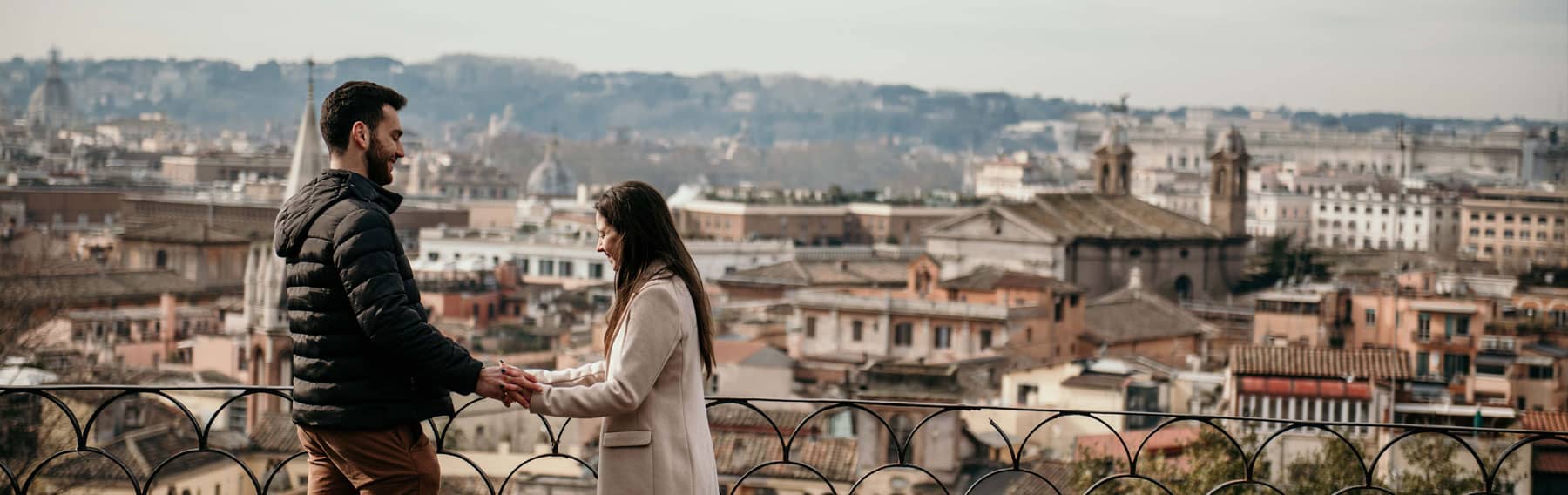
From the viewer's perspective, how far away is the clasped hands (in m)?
2.80

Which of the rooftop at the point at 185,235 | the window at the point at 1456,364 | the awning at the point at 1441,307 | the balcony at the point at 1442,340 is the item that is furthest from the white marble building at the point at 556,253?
the window at the point at 1456,364

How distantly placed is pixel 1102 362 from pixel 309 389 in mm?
19108

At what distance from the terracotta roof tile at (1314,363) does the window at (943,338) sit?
7.09 metres

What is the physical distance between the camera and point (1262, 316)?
A: 28.1 m

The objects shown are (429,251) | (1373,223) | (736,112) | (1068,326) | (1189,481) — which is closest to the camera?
(1189,481)

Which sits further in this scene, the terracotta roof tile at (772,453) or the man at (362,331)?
the terracotta roof tile at (772,453)

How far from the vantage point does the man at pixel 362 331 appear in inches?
106

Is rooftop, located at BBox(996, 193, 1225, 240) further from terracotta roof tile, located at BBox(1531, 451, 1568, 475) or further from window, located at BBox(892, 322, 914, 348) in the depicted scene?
terracotta roof tile, located at BBox(1531, 451, 1568, 475)

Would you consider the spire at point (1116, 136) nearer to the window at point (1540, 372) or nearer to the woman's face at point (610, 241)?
the window at point (1540, 372)

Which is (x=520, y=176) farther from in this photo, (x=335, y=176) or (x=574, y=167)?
(x=335, y=176)

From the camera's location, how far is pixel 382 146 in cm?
283

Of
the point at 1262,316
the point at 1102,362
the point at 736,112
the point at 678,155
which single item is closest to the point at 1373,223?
the point at 1262,316

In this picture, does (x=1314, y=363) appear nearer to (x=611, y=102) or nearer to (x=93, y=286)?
(x=93, y=286)

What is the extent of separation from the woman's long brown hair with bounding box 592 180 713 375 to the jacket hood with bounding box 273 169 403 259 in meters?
0.33
